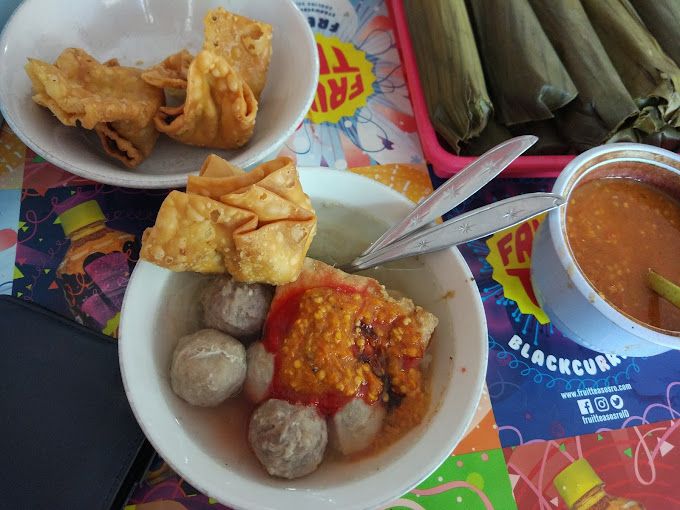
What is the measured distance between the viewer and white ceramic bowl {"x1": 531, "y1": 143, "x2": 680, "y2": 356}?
98 centimetres

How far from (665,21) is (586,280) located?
0.97 metres

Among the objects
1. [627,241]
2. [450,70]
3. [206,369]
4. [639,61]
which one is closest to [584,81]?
[639,61]

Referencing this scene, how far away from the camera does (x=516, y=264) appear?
1229 millimetres

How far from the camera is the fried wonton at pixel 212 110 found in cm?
111

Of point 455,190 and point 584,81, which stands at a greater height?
point 584,81

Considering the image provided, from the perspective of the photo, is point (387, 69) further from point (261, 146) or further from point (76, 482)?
point (76, 482)

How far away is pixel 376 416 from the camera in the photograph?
843mm

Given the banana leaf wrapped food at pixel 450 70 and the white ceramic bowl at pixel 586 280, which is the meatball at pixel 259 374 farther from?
the banana leaf wrapped food at pixel 450 70

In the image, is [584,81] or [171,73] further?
[584,81]

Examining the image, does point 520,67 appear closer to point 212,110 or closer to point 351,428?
point 212,110

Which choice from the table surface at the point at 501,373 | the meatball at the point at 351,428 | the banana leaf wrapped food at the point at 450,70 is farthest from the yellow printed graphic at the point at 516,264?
the meatball at the point at 351,428

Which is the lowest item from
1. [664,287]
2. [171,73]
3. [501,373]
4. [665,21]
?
[501,373]

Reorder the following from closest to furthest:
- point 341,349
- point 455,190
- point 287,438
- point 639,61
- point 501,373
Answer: point 287,438
point 341,349
point 455,190
point 501,373
point 639,61

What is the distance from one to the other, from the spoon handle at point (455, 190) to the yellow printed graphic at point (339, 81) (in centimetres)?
51
